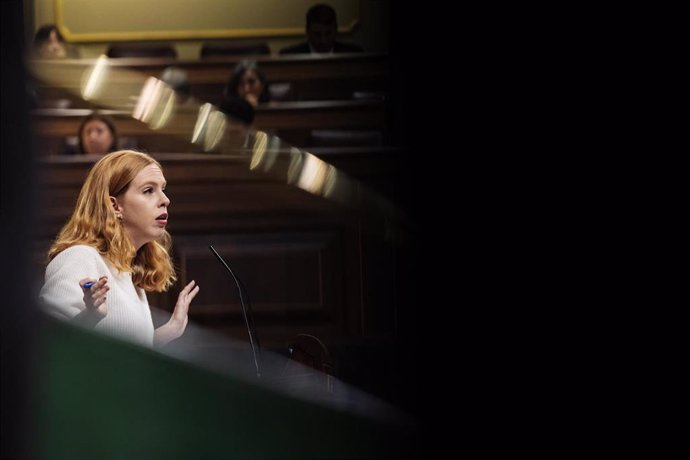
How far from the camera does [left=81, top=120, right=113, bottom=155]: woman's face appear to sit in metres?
0.84

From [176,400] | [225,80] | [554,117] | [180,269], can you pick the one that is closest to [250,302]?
[180,269]

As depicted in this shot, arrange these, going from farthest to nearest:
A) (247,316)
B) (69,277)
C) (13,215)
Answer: (247,316) → (69,277) → (13,215)

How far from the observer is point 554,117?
0.60m

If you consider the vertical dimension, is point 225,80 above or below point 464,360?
above

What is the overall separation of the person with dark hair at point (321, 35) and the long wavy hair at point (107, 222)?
390 millimetres

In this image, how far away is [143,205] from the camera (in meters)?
0.61

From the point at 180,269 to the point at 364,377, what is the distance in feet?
0.56

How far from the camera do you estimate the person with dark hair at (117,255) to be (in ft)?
1.81

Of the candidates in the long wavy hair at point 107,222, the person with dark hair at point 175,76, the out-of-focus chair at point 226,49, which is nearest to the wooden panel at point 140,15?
the long wavy hair at point 107,222

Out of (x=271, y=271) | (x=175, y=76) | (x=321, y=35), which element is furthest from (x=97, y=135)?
(x=175, y=76)

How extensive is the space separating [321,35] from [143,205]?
2.11 feet

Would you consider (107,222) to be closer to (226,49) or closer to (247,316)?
(247,316)

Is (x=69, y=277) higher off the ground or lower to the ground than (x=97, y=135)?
lower

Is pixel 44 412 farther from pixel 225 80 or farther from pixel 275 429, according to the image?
pixel 225 80
